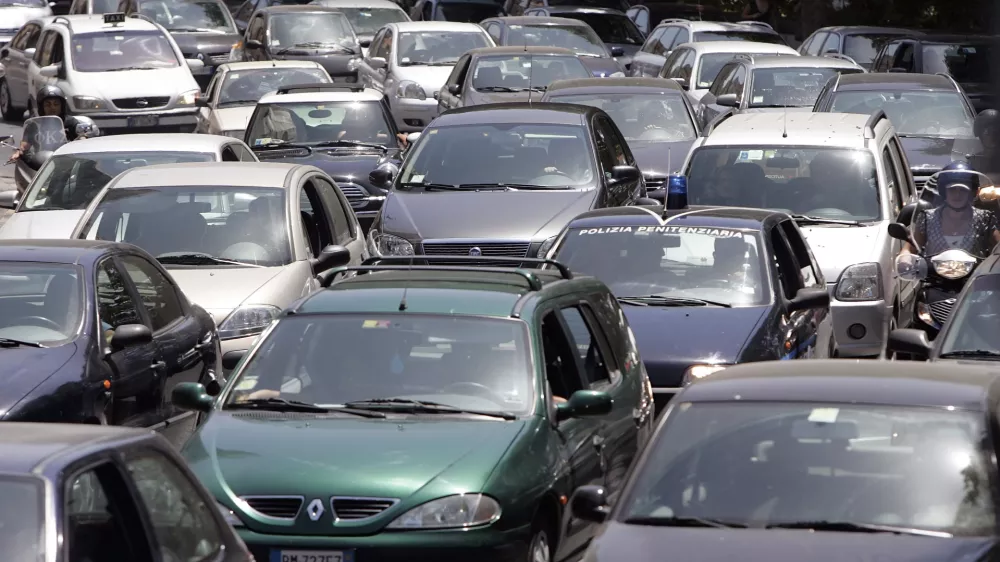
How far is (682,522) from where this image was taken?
5.79m

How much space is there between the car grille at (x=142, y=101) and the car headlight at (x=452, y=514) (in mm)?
18385

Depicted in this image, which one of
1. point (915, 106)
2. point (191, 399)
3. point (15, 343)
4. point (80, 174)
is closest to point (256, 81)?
point (915, 106)

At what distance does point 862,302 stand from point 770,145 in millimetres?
1730

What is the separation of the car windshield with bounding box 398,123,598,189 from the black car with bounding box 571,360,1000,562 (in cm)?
913

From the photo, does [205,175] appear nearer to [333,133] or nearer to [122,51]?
[333,133]

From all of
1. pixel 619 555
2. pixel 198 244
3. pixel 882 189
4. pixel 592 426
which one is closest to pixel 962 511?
pixel 619 555

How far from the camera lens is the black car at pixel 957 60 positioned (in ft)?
82.3

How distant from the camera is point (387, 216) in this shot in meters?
14.9

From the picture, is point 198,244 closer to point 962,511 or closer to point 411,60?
point 962,511

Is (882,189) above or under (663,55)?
above

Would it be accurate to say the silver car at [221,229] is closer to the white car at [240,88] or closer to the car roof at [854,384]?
the car roof at [854,384]

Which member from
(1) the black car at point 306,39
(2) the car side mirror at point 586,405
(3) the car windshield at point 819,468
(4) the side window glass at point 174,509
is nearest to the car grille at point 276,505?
(2) the car side mirror at point 586,405

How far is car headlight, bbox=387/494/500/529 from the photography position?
22.3 feet

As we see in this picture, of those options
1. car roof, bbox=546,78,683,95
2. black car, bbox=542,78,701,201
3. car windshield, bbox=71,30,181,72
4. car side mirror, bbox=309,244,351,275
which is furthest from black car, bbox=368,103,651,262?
car windshield, bbox=71,30,181,72
